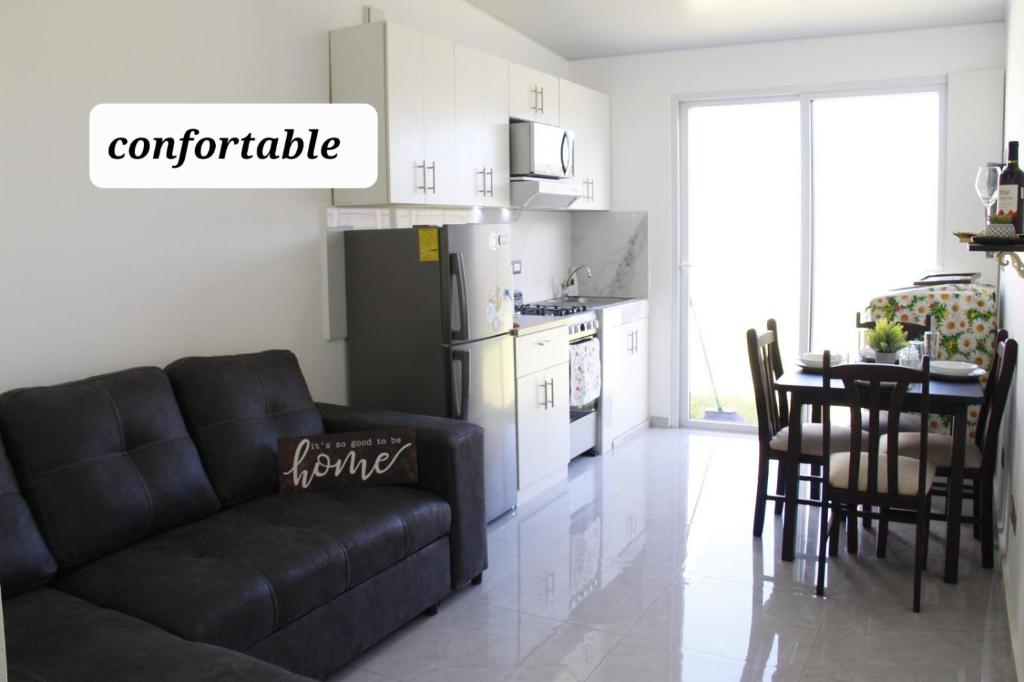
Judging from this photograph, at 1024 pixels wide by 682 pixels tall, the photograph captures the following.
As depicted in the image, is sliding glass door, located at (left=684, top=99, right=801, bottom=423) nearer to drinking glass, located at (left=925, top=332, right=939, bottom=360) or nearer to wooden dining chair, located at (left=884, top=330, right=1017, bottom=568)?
drinking glass, located at (left=925, top=332, right=939, bottom=360)

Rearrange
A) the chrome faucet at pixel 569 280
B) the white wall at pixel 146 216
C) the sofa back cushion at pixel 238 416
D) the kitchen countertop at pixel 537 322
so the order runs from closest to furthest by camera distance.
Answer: the white wall at pixel 146 216 < the sofa back cushion at pixel 238 416 < the kitchen countertop at pixel 537 322 < the chrome faucet at pixel 569 280

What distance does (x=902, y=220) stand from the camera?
573 centimetres

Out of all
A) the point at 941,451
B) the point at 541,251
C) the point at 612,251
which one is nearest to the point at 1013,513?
the point at 941,451

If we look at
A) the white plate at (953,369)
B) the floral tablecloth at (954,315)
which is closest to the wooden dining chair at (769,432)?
the white plate at (953,369)

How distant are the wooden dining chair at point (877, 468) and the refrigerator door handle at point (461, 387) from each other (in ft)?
5.06

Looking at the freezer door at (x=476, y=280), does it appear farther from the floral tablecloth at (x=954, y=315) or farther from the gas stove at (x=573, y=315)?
the floral tablecloth at (x=954, y=315)

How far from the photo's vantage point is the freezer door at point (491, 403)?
397 centimetres

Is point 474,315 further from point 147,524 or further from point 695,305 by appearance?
point 695,305

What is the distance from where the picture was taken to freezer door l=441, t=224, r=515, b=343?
3887mm

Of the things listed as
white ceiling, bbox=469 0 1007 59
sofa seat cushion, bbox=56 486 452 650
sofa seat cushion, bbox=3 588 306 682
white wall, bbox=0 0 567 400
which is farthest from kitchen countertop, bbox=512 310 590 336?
sofa seat cushion, bbox=3 588 306 682

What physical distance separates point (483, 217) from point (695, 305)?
201 centimetres

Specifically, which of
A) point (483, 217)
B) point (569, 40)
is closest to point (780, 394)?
point (483, 217)

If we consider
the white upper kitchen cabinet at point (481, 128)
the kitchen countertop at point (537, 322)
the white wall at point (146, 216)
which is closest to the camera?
the white wall at point (146, 216)

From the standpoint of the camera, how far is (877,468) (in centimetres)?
335
